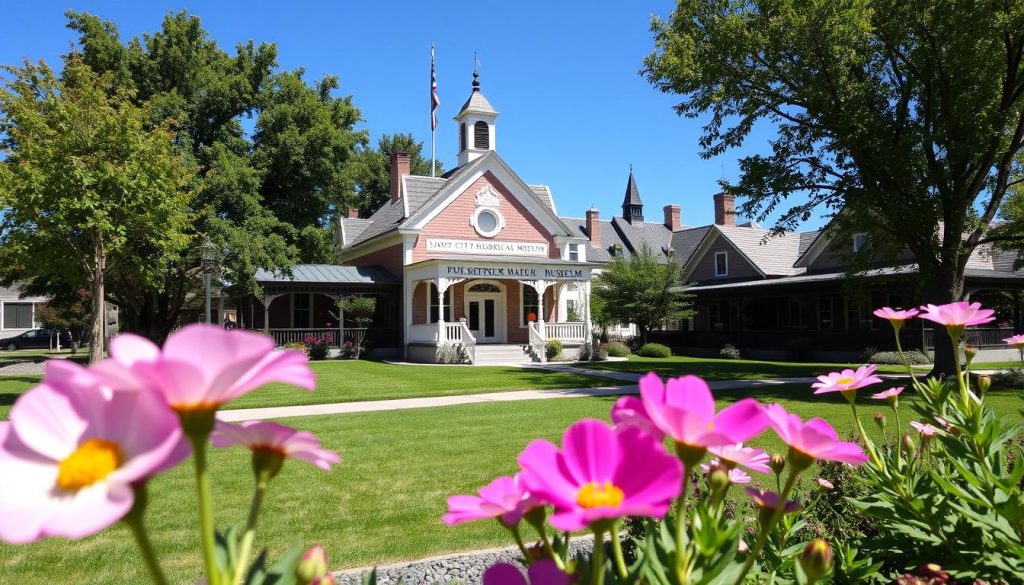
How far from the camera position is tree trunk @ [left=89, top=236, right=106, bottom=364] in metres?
14.1

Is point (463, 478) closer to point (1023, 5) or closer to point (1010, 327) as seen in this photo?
point (1023, 5)

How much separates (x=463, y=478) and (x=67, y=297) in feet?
93.0

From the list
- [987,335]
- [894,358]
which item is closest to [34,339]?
[894,358]

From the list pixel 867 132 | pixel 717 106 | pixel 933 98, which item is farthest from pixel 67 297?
pixel 933 98

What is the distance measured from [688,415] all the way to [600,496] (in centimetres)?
17

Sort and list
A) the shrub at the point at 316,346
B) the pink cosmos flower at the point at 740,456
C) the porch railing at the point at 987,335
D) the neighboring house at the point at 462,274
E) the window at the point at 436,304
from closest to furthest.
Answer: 1. the pink cosmos flower at the point at 740,456
2. the shrub at the point at 316,346
3. the neighboring house at the point at 462,274
4. the porch railing at the point at 987,335
5. the window at the point at 436,304

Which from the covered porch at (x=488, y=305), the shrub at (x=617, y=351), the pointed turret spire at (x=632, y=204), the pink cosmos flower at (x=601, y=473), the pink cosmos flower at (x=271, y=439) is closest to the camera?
the pink cosmos flower at (x=601, y=473)

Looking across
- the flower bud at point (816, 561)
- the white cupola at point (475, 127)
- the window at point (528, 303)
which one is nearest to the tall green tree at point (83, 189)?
the flower bud at point (816, 561)

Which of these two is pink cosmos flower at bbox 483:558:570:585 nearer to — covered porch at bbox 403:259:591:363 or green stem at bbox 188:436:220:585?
green stem at bbox 188:436:220:585

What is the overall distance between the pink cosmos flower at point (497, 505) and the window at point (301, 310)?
3064 cm

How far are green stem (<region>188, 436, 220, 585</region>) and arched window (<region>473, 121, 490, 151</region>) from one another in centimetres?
3290

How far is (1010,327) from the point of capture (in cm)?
2877

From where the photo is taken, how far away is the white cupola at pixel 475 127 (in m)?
32.5

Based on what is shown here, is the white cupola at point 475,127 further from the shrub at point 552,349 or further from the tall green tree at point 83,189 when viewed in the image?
the tall green tree at point 83,189
